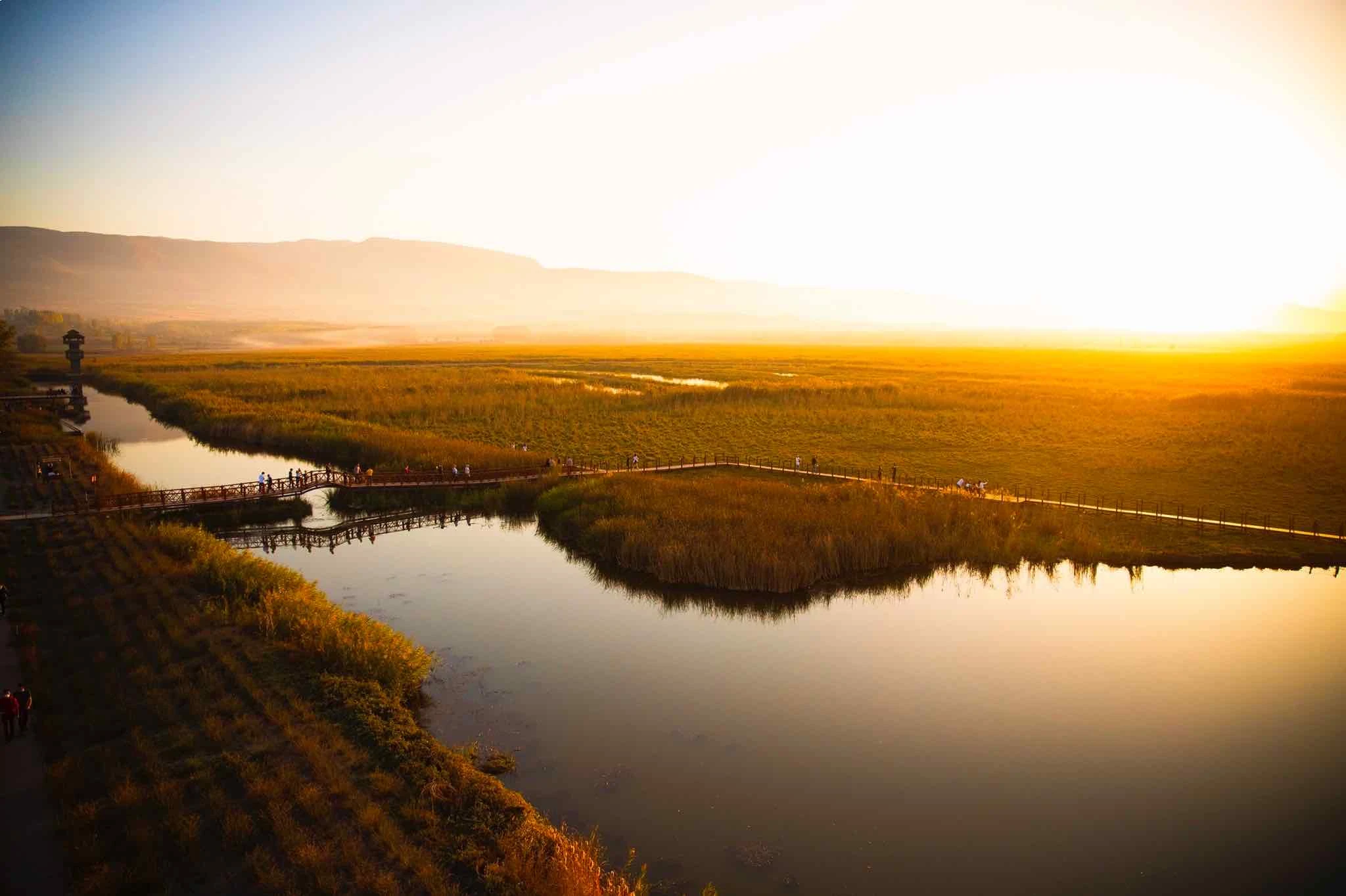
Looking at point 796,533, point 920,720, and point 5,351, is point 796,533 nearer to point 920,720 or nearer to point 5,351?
point 920,720

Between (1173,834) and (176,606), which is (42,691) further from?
(1173,834)

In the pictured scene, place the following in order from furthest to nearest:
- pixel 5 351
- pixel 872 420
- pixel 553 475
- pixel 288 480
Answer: pixel 5 351 → pixel 872 420 → pixel 288 480 → pixel 553 475

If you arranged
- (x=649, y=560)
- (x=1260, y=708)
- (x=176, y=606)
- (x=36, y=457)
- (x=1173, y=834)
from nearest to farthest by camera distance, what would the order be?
(x=1173, y=834), (x=1260, y=708), (x=176, y=606), (x=649, y=560), (x=36, y=457)

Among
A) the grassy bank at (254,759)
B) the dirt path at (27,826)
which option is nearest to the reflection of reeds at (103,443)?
the grassy bank at (254,759)

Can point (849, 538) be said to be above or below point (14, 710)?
above

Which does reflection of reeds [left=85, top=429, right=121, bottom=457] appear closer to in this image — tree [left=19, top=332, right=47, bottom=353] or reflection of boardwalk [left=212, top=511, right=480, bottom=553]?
reflection of boardwalk [left=212, top=511, right=480, bottom=553]

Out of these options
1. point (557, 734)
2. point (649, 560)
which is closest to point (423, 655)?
point (557, 734)

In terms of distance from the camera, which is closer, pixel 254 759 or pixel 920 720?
pixel 254 759

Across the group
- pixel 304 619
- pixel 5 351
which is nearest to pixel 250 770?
pixel 304 619

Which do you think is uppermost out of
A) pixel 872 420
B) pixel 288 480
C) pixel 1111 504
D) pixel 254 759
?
pixel 872 420
